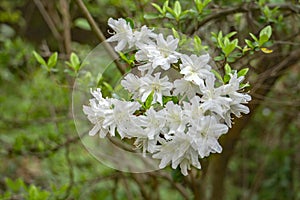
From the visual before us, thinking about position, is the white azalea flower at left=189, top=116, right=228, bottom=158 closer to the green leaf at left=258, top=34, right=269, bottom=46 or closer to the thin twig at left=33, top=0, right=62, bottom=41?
the green leaf at left=258, top=34, right=269, bottom=46

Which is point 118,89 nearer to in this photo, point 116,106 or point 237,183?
point 116,106

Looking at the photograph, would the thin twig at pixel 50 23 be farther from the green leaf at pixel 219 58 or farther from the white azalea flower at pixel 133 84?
the white azalea flower at pixel 133 84

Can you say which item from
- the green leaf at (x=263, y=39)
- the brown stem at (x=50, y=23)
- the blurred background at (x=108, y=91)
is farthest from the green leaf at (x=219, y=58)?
the brown stem at (x=50, y=23)

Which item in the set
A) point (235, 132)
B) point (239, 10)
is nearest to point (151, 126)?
point (239, 10)

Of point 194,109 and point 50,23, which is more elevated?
point 194,109

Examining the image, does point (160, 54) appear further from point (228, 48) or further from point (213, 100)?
point (228, 48)

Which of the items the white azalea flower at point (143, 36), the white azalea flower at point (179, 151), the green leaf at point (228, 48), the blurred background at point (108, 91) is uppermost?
the white azalea flower at point (143, 36)
